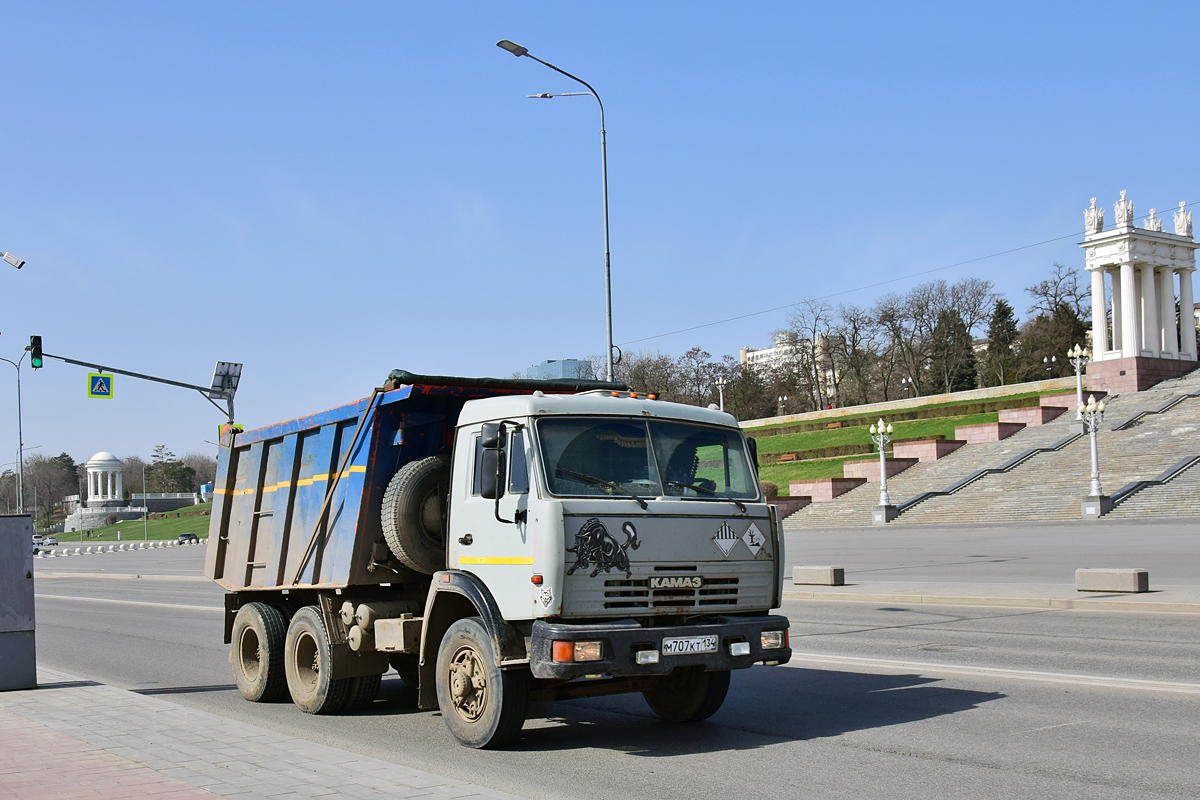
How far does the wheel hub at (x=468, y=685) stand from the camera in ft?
25.3

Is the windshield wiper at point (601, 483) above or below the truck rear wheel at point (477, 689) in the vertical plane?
above

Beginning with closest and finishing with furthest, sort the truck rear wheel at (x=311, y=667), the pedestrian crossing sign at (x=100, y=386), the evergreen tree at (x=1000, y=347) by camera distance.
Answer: the truck rear wheel at (x=311, y=667) → the pedestrian crossing sign at (x=100, y=386) → the evergreen tree at (x=1000, y=347)

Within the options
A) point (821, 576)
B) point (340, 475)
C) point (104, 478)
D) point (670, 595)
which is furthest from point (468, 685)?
point (104, 478)

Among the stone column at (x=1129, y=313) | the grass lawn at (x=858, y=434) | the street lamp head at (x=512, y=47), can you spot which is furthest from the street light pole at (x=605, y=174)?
the stone column at (x=1129, y=313)

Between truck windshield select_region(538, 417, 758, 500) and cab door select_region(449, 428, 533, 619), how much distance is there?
25 cm

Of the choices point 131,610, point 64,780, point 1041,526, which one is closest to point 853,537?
point 1041,526

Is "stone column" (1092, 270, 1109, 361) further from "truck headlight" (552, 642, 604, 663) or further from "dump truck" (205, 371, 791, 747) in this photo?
"truck headlight" (552, 642, 604, 663)

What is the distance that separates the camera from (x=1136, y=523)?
35.7m

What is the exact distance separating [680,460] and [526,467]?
1.25 m

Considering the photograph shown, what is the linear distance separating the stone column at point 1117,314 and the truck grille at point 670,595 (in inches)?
2642

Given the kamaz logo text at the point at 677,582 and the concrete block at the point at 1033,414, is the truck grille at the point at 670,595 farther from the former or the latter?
the concrete block at the point at 1033,414

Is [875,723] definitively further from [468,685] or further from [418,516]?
[418,516]

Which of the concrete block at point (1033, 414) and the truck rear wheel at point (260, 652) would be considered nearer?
the truck rear wheel at point (260, 652)

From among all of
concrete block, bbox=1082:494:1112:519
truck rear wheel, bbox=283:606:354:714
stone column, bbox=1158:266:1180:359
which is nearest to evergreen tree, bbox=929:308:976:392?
stone column, bbox=1158:266:1180:359
